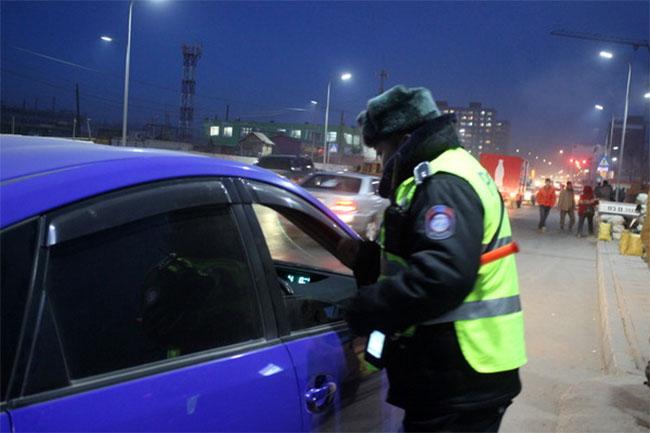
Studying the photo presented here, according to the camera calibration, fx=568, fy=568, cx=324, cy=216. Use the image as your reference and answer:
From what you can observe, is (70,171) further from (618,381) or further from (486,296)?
(618,381)

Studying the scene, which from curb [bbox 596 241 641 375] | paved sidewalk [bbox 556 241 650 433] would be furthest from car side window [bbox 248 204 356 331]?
curb [bbox 596 241 641 375]

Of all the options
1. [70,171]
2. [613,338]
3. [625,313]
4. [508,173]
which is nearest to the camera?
[70,171]

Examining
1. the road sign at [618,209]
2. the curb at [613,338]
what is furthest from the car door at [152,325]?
the road sign at [618,209]

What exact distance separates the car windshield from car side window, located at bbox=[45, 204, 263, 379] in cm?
1080

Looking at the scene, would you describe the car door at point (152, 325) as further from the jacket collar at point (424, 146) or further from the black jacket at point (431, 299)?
the jacket collar at point (424, 146)

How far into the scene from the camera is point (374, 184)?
13.4 meters

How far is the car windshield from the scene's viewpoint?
12.8 m

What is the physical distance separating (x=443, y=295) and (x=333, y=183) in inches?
449

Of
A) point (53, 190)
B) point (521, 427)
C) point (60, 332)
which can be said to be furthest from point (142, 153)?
point (521, 427)

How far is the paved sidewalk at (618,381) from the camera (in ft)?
13.3

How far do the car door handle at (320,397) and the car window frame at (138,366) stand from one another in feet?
0.69

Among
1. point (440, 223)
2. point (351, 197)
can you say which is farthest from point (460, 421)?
point (351, 197)

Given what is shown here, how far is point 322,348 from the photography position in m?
2.07

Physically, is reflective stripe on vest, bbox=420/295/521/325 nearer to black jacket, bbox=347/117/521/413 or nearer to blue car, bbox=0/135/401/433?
black jacket, bbox=347/117/521/413
